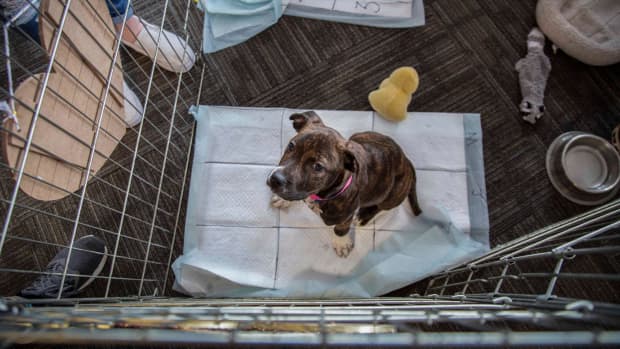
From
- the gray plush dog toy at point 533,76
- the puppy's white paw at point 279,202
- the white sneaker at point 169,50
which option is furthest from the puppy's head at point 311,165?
the gray plush dog toy at point 533,76

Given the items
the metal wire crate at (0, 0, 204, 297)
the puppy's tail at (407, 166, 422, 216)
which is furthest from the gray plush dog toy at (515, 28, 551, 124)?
the metal wire crate at (0, 0, 204, 297)

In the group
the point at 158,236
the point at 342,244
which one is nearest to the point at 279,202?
the point at 342,244

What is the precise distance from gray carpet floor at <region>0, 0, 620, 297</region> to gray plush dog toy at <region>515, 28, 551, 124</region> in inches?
2.2

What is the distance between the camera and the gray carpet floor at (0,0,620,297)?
8.11 feet

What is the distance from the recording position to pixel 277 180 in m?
1.62

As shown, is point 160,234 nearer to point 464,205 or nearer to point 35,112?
point 35,112

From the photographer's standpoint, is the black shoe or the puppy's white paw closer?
A: the black shoe

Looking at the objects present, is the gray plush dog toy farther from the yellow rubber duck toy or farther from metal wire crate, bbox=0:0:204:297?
metal wire crate, bbox=0:0:204:297

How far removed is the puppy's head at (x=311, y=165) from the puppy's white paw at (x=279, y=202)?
649 millimetres

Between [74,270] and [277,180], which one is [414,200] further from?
[74,270]

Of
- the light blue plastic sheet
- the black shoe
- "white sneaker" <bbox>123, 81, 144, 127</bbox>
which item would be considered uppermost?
the light blue plastic sheet

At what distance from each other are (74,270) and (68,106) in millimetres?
1344

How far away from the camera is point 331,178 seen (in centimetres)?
170

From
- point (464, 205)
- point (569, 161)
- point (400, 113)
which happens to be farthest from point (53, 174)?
point (569, 161)
